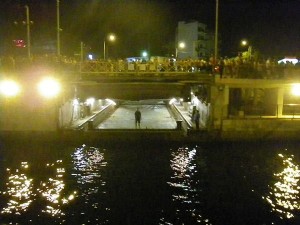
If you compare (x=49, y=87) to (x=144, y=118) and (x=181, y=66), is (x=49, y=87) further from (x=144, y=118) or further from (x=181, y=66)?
(x=144, y=118)

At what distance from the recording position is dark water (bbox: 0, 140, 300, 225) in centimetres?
2156

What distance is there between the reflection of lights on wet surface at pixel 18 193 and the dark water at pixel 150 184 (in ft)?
0.16

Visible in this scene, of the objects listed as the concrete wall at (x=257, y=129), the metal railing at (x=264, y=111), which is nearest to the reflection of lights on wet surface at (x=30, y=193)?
the concrete wall at (x=257, y=129)

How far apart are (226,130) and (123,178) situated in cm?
1253

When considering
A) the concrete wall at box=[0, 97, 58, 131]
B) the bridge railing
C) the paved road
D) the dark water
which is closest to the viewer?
the dark water

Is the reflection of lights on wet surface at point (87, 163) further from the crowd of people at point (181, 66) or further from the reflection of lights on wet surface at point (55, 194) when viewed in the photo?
the crowd of people at point (181, 66)

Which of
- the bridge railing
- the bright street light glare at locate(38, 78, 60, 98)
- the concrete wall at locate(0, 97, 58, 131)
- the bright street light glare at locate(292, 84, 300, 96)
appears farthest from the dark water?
the bridge railing

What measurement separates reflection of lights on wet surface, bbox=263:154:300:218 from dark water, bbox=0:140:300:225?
2.0 inches

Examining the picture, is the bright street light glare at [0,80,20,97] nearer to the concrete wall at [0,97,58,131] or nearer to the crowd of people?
the concrete wall at [0,97,58,131]

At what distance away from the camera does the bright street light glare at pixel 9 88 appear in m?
38.2

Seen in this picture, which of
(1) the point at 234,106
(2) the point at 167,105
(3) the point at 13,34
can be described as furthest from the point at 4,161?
(2) the point at 167,105

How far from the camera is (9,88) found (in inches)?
1507

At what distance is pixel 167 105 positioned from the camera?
211 ft

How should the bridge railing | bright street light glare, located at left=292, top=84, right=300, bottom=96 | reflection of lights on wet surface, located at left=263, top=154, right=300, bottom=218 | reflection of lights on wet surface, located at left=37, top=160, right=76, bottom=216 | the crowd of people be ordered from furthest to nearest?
1. the bridge railing
2. bright street light glare, located at left=292, top=84, right=300, bottom=96
3. the crowd of people
4. reflection of lights on wet surface, located at left=263, top=154, right=300, bottom=218
5. reflection of lights on wet surface, located at left=37, top=160, right=76, bottom=216
